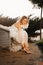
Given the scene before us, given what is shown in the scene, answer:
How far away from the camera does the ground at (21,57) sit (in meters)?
1.78

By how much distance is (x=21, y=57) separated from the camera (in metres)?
1.83

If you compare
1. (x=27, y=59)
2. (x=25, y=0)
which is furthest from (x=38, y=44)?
(x=25, y=0)

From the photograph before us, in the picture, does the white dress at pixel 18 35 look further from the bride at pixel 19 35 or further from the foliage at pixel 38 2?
the foliage at pixel 38 2

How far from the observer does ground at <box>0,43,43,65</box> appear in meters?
1.78

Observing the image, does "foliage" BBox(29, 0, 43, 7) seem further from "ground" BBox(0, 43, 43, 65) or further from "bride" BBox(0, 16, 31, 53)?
"ground" BBox(0, 43, 43, 65)

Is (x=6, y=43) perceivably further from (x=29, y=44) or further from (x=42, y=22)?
(x=42, y=22)

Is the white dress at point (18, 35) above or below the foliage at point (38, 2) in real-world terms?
below

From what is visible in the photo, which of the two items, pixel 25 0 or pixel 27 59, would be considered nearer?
pixel 27 59

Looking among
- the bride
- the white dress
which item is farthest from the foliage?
the white dress

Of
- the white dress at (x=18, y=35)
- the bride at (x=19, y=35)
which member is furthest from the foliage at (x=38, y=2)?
the white dress at (x=18, y=35)

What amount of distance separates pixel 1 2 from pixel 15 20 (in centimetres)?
21

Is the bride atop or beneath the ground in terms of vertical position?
atop

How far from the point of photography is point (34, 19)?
1.96 meters

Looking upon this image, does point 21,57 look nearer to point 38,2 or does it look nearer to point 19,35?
point 19,35
